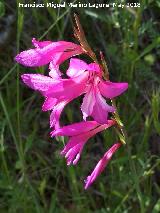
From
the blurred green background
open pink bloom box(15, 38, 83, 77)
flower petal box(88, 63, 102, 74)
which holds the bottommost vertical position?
the blurred green background

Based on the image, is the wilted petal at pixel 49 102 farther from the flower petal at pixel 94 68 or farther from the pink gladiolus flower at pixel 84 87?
the flower petal at pixel 94 68

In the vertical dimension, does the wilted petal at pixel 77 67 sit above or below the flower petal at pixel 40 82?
above

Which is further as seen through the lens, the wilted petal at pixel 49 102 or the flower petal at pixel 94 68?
the wilted petal at pixel 49 102

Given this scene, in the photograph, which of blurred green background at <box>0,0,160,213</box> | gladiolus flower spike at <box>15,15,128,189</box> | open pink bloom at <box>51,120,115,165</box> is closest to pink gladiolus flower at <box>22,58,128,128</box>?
gladiolus flower spike at <box>15,15,128,189</box>

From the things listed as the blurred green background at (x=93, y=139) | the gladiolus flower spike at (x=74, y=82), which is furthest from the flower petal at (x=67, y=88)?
the blurred green background at (x=93, y=139)

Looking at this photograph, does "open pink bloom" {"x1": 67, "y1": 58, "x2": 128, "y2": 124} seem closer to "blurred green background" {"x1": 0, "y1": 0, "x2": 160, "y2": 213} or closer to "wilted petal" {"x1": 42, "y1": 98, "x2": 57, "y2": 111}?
"wilted petal" {"x1": 42, "y1": 98, "x2": 57, "y2": 111}

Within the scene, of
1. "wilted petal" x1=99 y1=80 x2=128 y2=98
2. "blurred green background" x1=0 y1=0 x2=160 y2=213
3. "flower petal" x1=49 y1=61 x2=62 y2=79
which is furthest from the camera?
"blurred green background" x1=0 y1=0 x2=160 y2=213

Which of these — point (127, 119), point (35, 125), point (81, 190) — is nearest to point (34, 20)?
point (35, 125)
